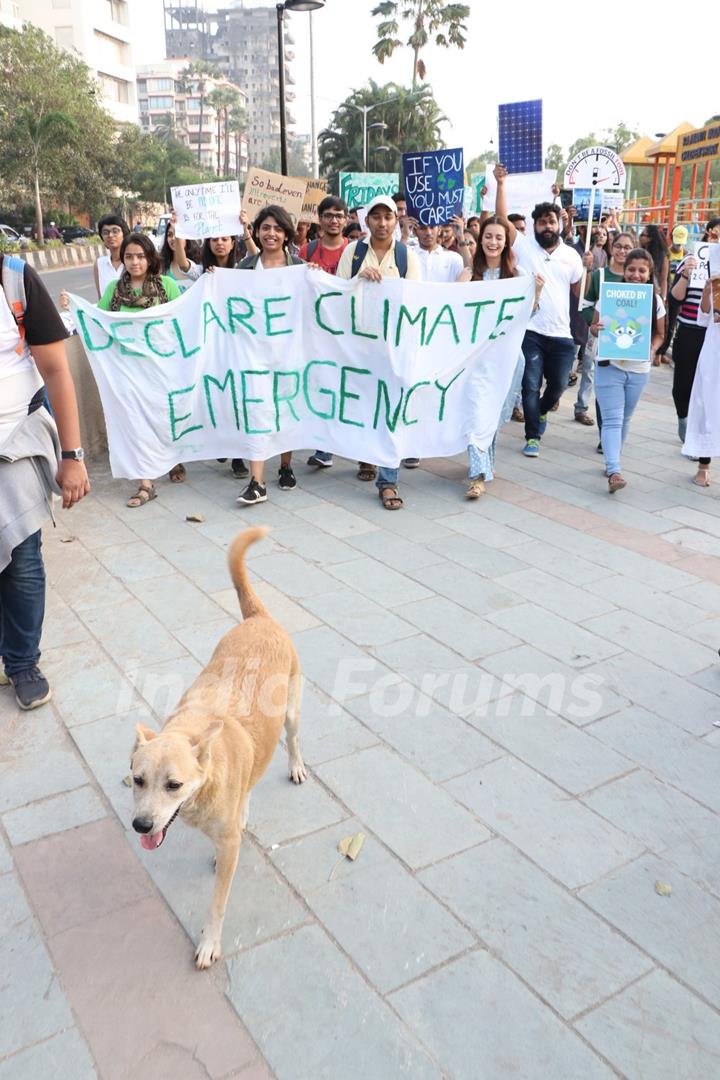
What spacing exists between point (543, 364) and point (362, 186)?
6.59 metres

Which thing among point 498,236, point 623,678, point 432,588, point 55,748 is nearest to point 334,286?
point 498,236

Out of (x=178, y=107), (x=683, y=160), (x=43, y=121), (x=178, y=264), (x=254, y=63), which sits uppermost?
(x=254, y=63)

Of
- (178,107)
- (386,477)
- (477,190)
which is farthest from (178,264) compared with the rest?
(178,107)

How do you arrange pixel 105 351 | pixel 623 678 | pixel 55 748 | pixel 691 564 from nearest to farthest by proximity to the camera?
pixel 55 748, pixel 623 678, pixel 691 564, pixel 105 351

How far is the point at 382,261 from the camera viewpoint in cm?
633

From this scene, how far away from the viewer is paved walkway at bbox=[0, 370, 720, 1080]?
2.18 m

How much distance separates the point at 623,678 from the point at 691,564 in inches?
66.7

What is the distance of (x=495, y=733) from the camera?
3498mm

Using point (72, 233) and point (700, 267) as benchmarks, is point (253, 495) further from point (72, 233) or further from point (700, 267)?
point (72, 233)

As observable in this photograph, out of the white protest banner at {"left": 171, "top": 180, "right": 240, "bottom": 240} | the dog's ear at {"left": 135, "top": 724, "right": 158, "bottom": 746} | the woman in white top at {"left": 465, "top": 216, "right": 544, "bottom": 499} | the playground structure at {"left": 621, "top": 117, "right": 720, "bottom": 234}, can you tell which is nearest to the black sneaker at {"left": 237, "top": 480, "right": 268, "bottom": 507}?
the woman in white top at {"left": 465, "top": 216, "right": 544, "bottom": 499}

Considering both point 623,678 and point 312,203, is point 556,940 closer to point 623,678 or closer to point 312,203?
point 623,678

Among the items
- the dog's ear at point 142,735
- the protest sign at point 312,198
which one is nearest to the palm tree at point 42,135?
the protest sign at point 312,198

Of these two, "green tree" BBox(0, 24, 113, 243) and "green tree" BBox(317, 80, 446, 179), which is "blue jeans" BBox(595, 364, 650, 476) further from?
"green tree" BBox(317, 80, 446, 179)

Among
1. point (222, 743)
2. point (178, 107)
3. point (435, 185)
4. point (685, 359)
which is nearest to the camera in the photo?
point (222, 743)
